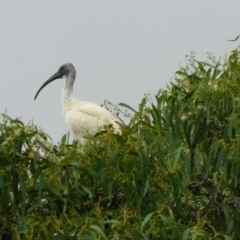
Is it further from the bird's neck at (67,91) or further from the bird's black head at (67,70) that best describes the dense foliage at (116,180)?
the bird's black head at (67,70)

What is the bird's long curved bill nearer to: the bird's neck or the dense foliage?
the bird's neck

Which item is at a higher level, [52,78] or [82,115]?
[52,78]

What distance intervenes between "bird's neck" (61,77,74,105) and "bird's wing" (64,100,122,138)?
13.7 inches

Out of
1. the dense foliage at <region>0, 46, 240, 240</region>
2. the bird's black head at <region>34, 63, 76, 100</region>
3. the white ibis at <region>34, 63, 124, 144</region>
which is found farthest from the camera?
the bird's black head at <region>34, 63, 76, 100</region>

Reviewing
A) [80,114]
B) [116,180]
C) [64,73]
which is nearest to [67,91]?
[64,73]

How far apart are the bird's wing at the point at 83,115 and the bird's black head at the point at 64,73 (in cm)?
155

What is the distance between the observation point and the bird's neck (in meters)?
16.1

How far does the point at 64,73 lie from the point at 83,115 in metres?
2.53

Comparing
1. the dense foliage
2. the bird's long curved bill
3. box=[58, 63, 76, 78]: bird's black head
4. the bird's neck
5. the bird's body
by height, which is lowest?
the dense foliage

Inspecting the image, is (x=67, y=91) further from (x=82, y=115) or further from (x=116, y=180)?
(x=116, y=180)

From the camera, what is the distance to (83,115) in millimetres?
14969

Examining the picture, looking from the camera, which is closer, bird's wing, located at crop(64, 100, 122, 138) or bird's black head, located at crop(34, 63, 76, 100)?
bird's wing, located at crop(64, 100, 122, 138)

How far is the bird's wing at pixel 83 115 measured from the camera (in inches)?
572

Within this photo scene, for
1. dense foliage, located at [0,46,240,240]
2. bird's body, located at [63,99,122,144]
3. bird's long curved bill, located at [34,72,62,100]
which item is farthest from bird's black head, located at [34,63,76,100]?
dense foliage, located at [0,46,240,240]
